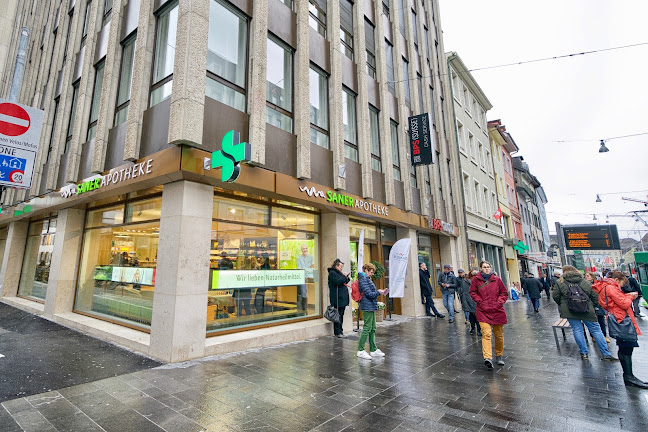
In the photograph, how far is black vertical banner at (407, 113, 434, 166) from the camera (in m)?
13.0

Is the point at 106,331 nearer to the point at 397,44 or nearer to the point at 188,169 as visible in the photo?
the point at 188,169

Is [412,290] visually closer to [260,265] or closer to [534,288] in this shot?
[534,288]

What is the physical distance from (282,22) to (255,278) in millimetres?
7150

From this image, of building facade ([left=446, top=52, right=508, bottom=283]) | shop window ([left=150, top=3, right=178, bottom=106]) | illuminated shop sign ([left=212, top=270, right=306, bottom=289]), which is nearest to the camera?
shop window ([left=150, top=3, right=178, bottom=106])

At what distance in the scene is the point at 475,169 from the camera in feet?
71.2

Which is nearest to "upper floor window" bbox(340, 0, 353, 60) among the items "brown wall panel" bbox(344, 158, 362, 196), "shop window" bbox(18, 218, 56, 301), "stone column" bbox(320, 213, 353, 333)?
"brown wall panel" bbox(344, 158, 362, 196)

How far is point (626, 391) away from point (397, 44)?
14.1 metres

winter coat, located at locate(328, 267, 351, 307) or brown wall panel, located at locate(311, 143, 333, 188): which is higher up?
brown wall panel, located at locate(311, 143, 333, 188)

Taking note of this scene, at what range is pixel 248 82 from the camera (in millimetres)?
7836

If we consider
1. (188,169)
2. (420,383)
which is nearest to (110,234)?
(188,169)

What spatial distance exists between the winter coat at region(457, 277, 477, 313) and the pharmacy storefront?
3096 mm

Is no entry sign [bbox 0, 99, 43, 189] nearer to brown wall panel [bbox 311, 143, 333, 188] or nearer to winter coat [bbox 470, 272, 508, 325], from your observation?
brown wall panel [bbox 311, 143, 333, 188]

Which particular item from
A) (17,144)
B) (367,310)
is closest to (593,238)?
(367,310)

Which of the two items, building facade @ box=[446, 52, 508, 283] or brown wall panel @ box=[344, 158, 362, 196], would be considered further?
building facade @ box=[446, 52, 508, 283]
